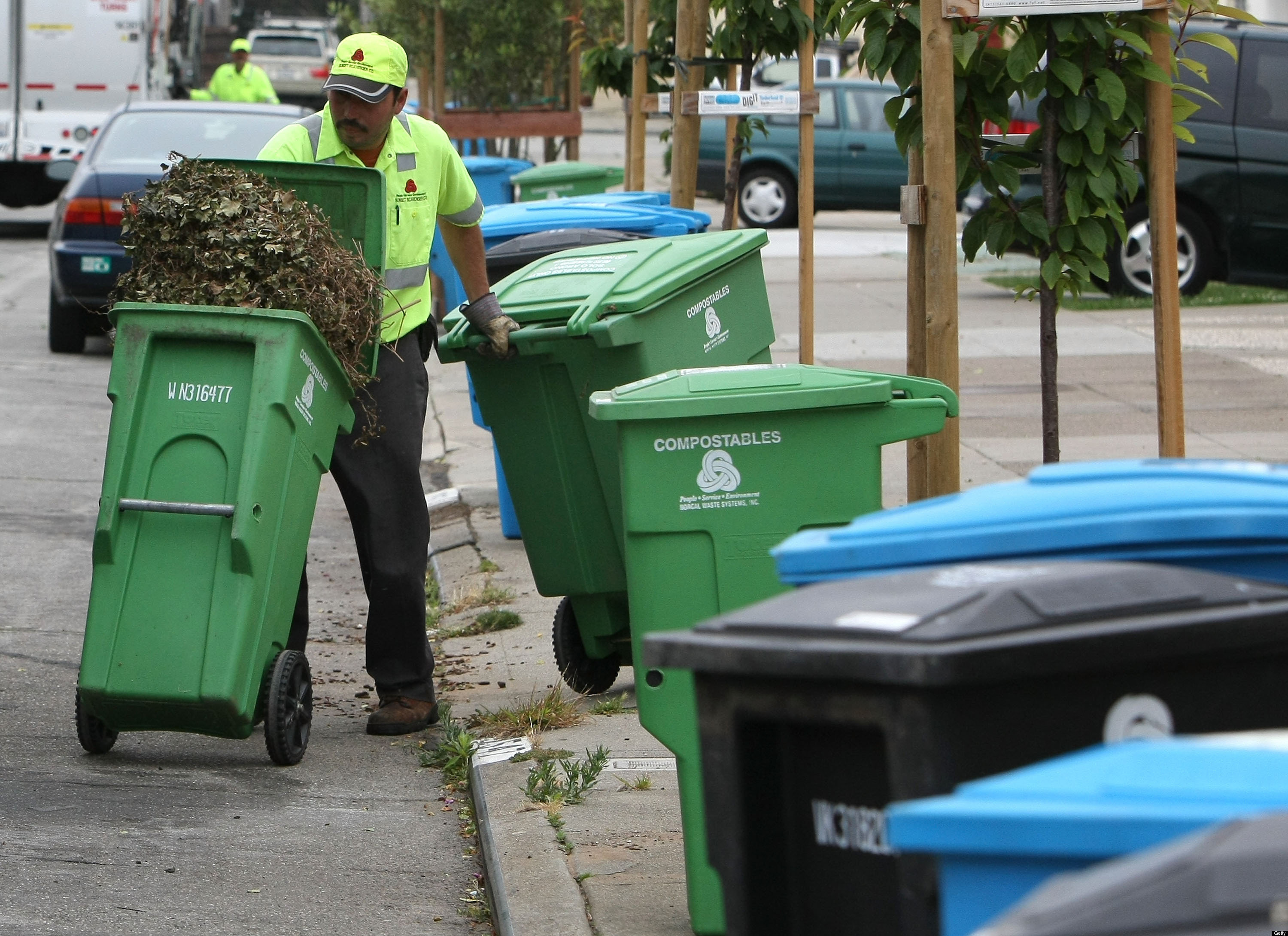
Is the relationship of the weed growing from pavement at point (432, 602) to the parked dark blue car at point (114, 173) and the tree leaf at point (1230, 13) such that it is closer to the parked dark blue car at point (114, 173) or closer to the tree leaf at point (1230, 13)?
the tree leaf at point (1230, 13)

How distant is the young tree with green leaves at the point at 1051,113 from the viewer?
4.73m

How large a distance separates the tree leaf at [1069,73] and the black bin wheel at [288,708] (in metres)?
2.50

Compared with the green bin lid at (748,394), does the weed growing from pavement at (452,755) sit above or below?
below

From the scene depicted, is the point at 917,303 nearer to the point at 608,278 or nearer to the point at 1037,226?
the point at 1037,226

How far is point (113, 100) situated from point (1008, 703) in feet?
64.2

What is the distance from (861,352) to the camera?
12.0 meters

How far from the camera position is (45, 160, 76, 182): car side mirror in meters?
12.6

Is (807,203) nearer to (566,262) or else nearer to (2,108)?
(566,262)

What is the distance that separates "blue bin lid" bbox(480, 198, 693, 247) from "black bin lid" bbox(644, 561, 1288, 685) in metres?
4.81

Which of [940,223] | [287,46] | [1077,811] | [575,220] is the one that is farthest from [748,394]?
[287,46]

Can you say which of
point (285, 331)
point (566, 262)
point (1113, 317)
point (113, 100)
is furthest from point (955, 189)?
point (113, 100)

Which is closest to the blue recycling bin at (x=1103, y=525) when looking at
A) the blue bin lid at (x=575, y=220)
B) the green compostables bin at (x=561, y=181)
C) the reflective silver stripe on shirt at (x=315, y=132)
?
the reflective silver stripe on shirt at (x=315, y=132)

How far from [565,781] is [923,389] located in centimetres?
147

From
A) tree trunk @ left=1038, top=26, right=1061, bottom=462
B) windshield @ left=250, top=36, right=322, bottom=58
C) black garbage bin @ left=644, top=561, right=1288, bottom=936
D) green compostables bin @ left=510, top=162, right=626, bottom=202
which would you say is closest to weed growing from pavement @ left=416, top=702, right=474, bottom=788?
tree trunk @ left=1038, top=26, right=1061, bottom=462
